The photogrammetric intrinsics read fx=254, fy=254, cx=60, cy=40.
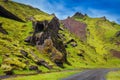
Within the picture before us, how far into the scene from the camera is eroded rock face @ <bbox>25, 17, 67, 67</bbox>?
136m

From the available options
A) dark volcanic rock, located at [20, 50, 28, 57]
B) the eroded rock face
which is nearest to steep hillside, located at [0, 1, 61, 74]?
dark volcanic rock, located at [20, 50, 28, 57]

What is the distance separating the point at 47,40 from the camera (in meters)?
140

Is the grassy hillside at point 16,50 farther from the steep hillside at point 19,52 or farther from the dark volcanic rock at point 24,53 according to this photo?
the dark volcanic rock at point 24,53

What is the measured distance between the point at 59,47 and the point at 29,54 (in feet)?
128

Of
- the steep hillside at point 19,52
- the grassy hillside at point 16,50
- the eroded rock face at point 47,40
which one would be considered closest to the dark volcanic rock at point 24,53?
the steep hillside at point 19,52

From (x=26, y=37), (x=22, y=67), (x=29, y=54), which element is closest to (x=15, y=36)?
(x=26, y=37)

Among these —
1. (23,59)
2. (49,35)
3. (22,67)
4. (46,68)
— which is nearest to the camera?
(22,67)

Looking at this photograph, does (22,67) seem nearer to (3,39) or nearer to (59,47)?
(3,39)

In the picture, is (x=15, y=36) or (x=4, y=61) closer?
(x=4, y=61)

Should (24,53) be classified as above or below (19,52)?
below

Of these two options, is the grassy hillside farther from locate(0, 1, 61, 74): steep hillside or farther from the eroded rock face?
the eroded rock face

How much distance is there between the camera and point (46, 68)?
115 m

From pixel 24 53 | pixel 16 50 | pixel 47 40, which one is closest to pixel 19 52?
pixel 16 50

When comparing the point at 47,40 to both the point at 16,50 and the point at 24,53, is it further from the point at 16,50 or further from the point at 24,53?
the point at 16,50
